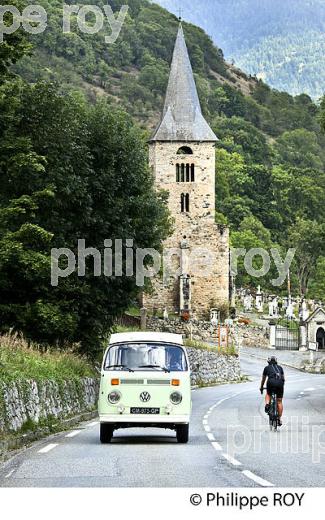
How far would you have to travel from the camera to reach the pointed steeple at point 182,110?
3969 inches

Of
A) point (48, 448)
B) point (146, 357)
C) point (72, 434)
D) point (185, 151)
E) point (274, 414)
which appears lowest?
point (72, 434)

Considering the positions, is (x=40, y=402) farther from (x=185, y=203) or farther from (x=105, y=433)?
(x=185, y=203)

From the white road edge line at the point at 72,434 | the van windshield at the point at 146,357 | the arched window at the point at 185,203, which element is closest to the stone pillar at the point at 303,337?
the arched window at the point at 185,203

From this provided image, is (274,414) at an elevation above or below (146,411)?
below

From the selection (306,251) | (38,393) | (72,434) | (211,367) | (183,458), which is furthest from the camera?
(306,251)

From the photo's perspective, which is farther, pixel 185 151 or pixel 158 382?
pixel 185 151

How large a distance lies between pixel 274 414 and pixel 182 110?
255 ft

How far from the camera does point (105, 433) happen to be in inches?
849

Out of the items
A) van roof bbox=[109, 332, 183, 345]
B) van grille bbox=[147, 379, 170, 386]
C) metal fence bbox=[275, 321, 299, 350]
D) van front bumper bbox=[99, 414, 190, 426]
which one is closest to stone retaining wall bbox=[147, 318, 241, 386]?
metal fence bbox=[275, 321, 299, 350]

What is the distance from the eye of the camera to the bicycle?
82.0ft

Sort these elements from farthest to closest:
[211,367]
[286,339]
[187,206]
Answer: [187,206]
[286,339]
[211,367]

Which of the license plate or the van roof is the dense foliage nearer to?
the van roof

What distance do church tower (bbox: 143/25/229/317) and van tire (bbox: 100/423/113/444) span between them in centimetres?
7335

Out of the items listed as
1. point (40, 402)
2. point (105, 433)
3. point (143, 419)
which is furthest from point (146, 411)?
point (40, 402)
